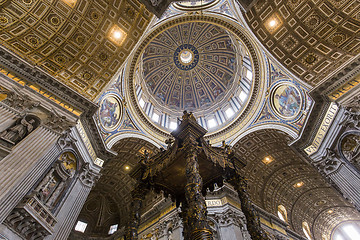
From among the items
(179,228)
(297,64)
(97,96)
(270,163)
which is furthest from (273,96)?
(97,96)

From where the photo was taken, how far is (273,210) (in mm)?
16156

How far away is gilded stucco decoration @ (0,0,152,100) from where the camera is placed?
9.93 metres

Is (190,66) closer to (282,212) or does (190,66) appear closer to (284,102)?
(284,102)

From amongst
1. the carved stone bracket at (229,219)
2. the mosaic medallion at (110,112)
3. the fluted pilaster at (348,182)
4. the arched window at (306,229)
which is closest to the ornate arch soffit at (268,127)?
the fluted pilaster at (348,182)

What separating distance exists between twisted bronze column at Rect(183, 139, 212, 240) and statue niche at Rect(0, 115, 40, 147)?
256 inches

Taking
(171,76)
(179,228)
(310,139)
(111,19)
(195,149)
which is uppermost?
(171,76)

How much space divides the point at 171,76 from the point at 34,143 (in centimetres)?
1559

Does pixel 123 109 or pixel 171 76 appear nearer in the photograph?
pixel 123 109

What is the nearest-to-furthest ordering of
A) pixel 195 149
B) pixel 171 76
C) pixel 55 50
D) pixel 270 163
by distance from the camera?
pixel 195 149
pixel 55 50
pixel 270 163
pixel 171 76

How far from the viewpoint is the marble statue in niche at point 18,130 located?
7.46 metres

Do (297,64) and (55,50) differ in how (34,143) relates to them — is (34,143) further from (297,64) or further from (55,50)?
(297,64)

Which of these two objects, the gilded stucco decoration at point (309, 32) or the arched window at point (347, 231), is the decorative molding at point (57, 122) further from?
the arched window at point (347, 231)

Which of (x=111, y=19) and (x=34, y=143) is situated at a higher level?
(x=111, y=19)

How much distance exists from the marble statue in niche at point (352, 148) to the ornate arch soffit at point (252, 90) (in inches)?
230
